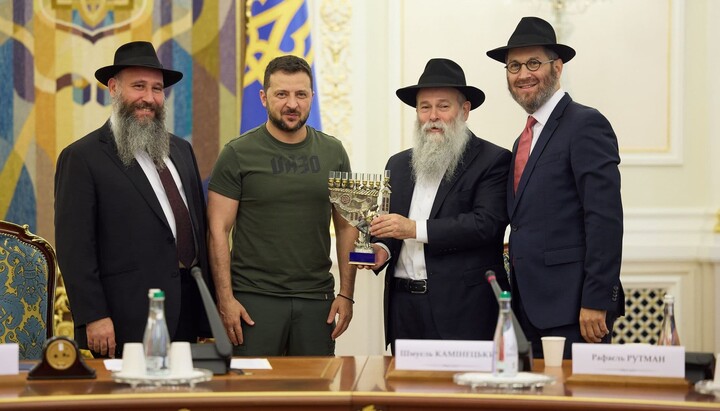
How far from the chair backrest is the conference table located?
1.09m

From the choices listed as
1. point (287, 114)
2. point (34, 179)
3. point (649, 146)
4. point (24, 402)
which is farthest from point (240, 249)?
point (649, 146)

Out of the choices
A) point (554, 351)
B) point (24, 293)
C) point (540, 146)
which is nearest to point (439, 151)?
point (540, 146)

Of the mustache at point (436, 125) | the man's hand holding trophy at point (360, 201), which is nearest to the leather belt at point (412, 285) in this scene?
the man's hand holding trophy at point (360, 201)

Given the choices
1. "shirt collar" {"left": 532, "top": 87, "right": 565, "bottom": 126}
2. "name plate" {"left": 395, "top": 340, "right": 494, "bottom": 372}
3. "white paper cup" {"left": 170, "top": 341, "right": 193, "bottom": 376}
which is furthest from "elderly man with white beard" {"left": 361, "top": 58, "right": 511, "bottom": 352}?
"white paper cup" {"left": 170, "top": 341, "right": 193, "bottom": 376}

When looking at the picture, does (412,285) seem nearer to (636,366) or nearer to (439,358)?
(439,358)

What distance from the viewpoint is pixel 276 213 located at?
13.6ft

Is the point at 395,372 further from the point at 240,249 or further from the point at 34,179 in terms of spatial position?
the point at 34,179

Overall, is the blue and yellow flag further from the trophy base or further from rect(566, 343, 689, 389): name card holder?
rect(566, 343, 689, 389): name card holder

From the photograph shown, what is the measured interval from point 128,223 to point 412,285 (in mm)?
1122

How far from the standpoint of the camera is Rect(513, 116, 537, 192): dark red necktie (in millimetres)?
4035

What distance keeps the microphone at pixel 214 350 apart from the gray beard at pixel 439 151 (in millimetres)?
1363

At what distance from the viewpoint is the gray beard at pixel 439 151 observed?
4195mm

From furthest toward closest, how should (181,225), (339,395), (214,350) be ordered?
(181,225), (214,350), (339,395)

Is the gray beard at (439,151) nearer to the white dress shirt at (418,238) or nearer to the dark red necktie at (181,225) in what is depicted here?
the white dress shirt at (418,238)
